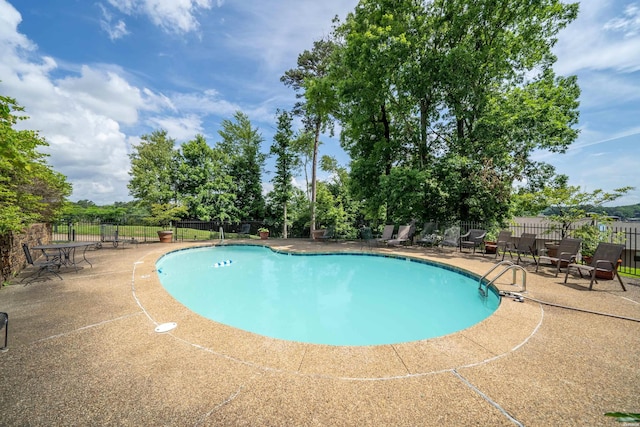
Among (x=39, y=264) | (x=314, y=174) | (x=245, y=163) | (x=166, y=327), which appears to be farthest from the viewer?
(x=245, y=163)

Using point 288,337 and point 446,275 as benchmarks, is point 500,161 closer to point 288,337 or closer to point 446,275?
point 446,275

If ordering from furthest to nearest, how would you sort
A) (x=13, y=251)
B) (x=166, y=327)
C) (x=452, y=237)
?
(x=452, y=237), (x=13, y=251), (x=166, y=327)

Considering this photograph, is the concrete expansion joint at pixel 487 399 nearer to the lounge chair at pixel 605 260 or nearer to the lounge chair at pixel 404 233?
the lounge chair at pixel 605 260

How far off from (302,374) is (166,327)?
6.89ft

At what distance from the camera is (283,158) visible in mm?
18219

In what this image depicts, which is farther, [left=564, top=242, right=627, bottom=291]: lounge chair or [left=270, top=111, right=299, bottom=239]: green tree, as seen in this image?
[left=270, top=111, right=299, bottom=239]: green tree

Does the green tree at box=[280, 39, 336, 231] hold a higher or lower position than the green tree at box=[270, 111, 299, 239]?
higher

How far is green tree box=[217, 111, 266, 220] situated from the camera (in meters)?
22.4

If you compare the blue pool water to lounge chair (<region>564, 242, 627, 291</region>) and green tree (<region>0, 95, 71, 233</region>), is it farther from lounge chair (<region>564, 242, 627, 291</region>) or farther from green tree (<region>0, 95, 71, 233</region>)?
green tree (<region>0, 95, 71, 233</region>)

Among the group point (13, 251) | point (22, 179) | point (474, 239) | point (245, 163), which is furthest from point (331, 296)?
point (245, 163)

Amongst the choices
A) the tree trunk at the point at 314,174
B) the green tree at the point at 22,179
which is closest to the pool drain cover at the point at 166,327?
the green tree at the point at 22,179

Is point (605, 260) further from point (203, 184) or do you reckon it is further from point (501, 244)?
point (203, 184)

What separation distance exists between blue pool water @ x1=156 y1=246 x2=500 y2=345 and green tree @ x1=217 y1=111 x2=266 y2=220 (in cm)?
1189

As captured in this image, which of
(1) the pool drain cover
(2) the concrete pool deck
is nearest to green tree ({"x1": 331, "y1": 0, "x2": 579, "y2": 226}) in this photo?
(2) the concrete pool deck
